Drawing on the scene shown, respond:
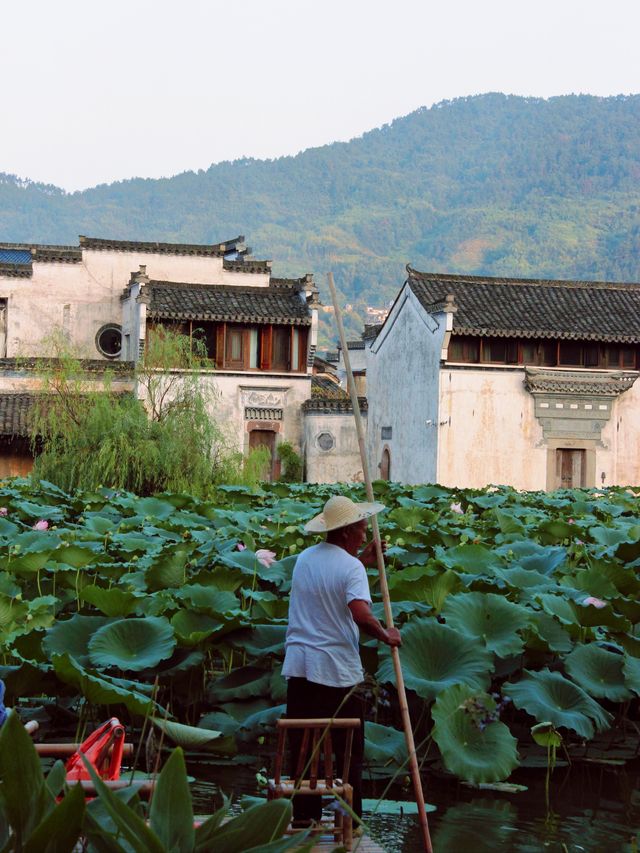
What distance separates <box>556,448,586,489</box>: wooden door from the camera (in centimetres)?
3069

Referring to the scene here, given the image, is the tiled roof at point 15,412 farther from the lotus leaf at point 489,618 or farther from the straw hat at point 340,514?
the straw hat at point 340,514

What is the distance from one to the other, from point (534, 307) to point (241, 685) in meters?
25.1

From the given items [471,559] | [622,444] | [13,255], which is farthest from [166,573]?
[13,255]

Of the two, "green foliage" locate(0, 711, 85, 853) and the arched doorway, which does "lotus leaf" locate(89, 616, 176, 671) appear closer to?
"green foliage" locate(0, 711, 85, 853)

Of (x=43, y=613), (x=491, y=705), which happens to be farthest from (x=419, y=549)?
(x=491, y=705)

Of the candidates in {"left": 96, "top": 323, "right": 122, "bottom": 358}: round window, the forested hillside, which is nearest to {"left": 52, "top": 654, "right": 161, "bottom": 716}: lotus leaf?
{"left": 96, "top": 323, "right": 122, "bottom": 358}: round window

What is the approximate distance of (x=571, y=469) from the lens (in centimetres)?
3083

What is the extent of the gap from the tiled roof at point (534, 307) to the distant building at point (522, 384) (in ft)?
0.10

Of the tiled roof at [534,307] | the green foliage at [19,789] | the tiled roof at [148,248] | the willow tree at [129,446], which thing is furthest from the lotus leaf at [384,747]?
the tiled roof at [148,248]

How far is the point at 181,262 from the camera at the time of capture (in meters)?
34.7

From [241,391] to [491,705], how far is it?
84.3ft

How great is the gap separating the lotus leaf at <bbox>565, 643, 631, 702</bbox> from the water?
44 cm

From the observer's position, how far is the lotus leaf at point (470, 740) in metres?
5.34

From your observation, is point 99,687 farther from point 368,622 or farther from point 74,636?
point 368,622
